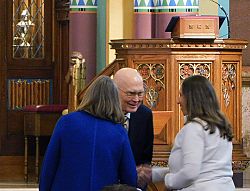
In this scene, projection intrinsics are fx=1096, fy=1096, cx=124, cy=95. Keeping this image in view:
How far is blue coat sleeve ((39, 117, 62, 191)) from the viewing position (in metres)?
6.12

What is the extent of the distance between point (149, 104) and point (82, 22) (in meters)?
4.05

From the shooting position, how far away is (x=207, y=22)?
33.2ft

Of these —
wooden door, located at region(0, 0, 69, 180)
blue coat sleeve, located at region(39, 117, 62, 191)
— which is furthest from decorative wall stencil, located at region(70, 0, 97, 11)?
blue coat sleeve, located at region(39, 117, 62, 191)

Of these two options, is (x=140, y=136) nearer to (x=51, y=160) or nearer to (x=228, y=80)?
(x=51, y=160)

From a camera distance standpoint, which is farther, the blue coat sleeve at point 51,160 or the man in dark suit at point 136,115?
the man in dark suit at point 136,115

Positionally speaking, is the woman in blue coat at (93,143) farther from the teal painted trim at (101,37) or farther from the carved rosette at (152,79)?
the teal painted trim at (101,37)

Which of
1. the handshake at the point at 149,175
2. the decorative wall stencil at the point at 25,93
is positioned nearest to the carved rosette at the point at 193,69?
the handshake at the point at 149,175

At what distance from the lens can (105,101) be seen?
238 inches

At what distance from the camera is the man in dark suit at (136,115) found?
673 cm

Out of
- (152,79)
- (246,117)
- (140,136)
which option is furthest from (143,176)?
(246,117)

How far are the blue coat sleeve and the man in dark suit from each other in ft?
2.34

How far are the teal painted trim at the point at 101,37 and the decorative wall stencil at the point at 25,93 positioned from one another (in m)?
1.63

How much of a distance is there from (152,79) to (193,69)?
0.40m

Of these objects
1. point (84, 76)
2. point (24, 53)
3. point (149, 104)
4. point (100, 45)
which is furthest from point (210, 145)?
point (24, 53)
